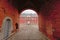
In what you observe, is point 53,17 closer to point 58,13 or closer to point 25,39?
point 58,13

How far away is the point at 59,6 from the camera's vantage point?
26.0ft

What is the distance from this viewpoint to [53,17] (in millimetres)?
8266

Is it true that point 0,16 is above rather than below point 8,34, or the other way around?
above

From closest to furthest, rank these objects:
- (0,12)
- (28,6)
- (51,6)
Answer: (0,12) → (51,6) → (28,6)

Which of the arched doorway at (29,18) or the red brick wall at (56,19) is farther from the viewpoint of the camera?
the arched doorway at (29,18)

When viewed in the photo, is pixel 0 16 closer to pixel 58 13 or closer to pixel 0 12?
pixel 0 12

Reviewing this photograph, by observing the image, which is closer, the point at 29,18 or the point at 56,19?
the point at 56,19

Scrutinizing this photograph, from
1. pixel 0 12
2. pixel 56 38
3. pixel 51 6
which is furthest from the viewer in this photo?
pixel 51 6

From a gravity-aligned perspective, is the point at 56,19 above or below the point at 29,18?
below

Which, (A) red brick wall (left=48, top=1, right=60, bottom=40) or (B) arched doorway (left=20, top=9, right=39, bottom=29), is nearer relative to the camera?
(A) red brick wall (left=48, top=1, right=60, bottom=40)

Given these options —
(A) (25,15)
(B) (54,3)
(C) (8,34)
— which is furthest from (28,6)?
(A) (25,15)

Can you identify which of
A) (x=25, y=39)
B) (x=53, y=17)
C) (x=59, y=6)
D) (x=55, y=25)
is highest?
(x=59, y=6)

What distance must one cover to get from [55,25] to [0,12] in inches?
140

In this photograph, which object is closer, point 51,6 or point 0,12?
point 0,12
